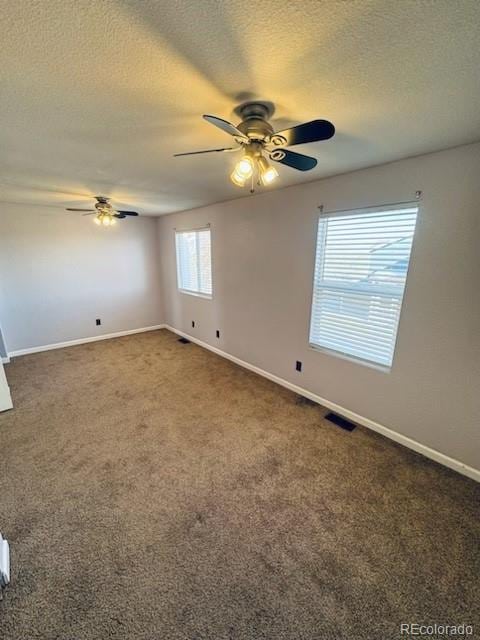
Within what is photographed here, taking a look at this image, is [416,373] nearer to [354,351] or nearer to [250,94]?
[354,351]

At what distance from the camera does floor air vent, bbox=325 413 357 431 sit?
2422 millimetres

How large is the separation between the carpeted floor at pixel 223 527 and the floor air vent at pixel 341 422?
71 millimetres

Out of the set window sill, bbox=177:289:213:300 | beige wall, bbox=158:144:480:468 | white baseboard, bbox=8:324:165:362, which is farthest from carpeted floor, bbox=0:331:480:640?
window sill, bbox=177:289:213:300

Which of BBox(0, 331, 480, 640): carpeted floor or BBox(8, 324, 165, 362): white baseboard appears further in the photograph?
BBox(8, 324, 165, 362): white baseboard

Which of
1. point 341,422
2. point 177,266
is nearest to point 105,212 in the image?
point 177,266

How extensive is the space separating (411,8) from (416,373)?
2.10 metres

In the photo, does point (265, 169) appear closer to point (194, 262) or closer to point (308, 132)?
point (308, 132)

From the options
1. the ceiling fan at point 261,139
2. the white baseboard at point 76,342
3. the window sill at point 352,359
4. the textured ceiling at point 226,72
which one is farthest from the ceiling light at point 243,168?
the white baseboard at point 76,342

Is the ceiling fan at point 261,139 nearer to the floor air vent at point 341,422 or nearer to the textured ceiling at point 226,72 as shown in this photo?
the textured ceiling at point 226,72

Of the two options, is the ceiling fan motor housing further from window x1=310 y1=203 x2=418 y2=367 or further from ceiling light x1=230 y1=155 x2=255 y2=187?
window x1=310 y1=203 x2=418 y2=367

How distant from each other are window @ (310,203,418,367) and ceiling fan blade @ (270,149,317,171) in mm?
991

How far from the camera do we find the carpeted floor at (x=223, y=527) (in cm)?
116

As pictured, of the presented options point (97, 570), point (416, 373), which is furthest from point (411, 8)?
point (97, 570)

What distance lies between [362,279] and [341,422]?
137 cm
